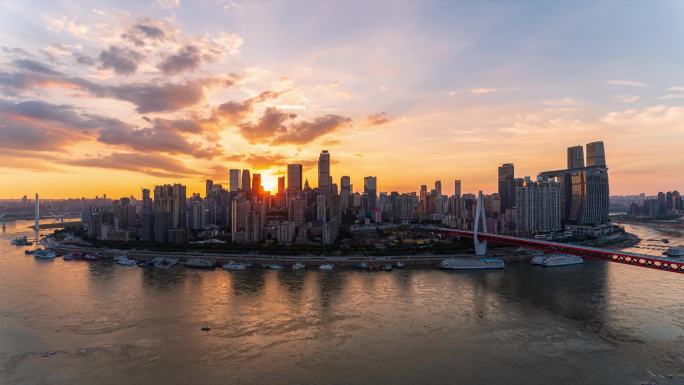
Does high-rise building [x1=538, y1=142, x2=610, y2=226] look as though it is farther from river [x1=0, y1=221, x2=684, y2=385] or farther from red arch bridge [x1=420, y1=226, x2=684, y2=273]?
river [x1=0, y1=221, x2=684, y2=385]

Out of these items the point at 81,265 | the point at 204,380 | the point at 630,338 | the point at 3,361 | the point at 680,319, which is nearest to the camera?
the point at 204,380

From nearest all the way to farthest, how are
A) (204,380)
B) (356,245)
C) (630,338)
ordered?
(204,380) → (630,338) → (356,245)

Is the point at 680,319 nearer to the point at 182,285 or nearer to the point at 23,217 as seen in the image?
the point at 182,285

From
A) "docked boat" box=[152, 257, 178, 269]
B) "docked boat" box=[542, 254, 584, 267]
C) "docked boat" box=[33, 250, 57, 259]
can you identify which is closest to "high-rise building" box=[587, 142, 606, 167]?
"docked boat" box=[542, 254, 584, 267]

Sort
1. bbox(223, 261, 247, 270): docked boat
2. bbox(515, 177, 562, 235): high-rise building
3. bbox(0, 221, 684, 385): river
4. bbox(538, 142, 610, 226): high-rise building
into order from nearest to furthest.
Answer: bbox(0, 221, 684, 385): river → bbox(223, 261, 247, 270): docked boat → bbox(515, 177, 562, 235): high-rise building → bbox(538, 142, 610, 226): high-rise building

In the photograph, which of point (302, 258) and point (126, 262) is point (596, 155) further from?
point (126, 262)

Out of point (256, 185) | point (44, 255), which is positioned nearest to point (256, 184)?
point (256, 185)

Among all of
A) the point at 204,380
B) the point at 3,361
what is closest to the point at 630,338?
the point at 204,380
